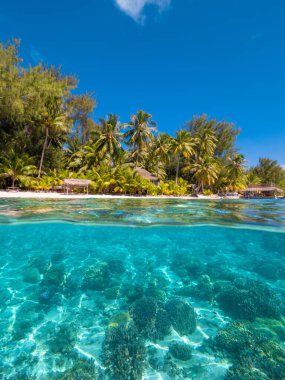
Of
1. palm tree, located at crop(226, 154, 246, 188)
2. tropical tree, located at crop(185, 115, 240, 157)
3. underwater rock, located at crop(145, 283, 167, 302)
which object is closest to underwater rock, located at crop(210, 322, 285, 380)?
underwater rock, located at crop(145, 283, 167, 302)

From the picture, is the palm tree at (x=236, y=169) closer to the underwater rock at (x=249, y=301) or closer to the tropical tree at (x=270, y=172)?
the tropical tree at (x=270, y=172)

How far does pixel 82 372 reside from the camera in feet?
12.5

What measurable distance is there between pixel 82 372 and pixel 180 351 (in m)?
1.91

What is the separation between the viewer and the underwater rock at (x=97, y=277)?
6824mm

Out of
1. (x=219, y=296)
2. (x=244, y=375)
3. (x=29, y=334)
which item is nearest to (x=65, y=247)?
(x=29, y=334)

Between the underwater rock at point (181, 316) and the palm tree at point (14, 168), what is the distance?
26300 millimetres

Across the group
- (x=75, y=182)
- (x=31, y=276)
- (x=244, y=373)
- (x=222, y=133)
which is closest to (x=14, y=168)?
(x=75, y=182)

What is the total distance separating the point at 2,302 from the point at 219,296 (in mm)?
6103

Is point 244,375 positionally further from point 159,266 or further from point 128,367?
point 159,266

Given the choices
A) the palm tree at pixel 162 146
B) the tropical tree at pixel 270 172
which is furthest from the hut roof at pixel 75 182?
the tropical tree at pixel 270 172

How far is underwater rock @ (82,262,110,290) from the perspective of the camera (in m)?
6.82

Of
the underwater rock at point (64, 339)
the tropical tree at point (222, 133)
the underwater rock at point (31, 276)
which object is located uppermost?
the tropical tree at point (222, 133)

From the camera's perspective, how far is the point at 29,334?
473 centimetres

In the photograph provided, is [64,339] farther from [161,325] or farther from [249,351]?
[249,351]
